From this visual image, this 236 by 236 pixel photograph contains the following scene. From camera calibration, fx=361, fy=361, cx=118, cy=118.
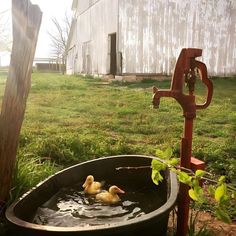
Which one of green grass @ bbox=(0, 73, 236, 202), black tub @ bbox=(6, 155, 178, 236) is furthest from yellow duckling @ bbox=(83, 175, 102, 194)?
green grass @ bbox=(0, 73, 236, 202)

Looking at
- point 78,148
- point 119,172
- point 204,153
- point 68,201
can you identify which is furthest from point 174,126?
point 68,201

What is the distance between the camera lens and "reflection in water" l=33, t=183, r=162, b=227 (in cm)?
277

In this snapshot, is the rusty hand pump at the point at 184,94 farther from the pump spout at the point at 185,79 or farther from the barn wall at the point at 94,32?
the barn wall at the point at 94,32

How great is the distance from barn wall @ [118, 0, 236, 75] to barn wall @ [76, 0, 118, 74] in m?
0.93

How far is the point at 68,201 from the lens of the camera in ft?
10.2

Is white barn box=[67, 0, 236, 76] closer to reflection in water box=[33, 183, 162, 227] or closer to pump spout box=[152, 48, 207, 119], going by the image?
reflection in water box=[33, 183, 162, 227]

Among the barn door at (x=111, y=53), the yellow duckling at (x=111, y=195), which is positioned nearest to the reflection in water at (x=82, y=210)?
the yellow duckling at (x=111, y=195)

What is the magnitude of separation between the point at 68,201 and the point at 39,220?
46 cm

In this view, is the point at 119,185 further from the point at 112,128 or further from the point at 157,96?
the point at 112,128

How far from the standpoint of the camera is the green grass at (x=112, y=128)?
4602 millimetres

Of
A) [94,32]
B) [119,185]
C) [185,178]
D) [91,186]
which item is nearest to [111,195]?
[91,186]

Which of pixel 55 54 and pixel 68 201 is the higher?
pixel 55 54

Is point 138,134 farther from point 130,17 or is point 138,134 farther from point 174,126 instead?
point 130,17

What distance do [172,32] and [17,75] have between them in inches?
465
